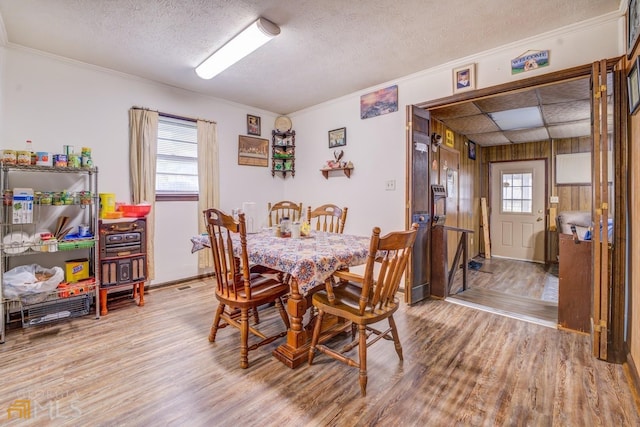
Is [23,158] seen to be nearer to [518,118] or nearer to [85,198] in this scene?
[85,198]

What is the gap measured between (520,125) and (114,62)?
5313 millimetres

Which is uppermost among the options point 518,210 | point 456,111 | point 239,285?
point 456,111

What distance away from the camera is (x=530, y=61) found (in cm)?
254

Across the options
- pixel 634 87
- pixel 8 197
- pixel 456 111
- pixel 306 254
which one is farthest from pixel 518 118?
pixel 8 197

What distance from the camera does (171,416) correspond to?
1.53 m

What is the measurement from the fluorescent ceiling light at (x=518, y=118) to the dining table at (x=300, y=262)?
2.96m

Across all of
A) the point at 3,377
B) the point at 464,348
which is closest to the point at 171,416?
the point at 3,377

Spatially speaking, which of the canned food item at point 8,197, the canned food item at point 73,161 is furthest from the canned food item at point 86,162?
the canned food item at point 8,197

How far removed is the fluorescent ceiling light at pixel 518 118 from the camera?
379 cm

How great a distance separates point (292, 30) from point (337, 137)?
1.81 metres

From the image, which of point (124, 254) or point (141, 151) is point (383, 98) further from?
point (124, 254)

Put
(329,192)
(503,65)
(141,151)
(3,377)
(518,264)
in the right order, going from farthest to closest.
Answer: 1. (518,264)
2. (329,192)
3. (141,151)
4. (503,65)
5. (3,377)

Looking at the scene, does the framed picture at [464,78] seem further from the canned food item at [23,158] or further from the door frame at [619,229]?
the canned food item at [23,158]

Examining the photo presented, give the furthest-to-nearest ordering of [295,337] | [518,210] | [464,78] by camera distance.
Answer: [518,210]
[464,78]
[295,337]
